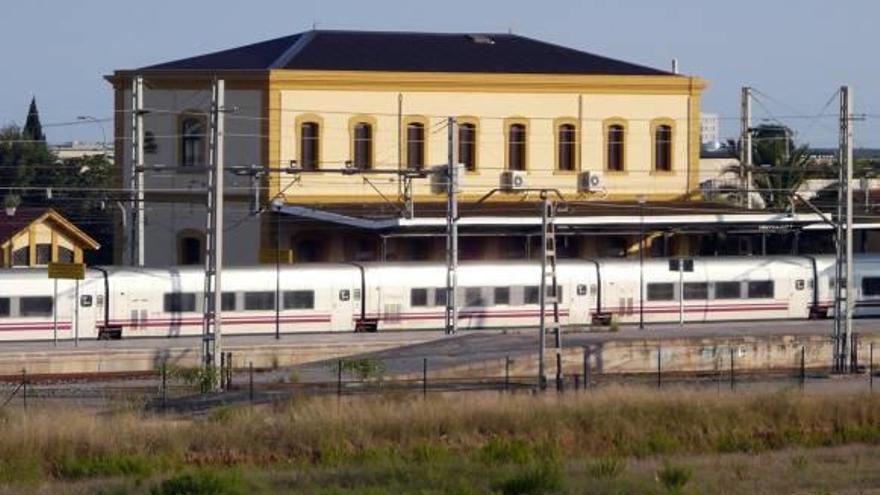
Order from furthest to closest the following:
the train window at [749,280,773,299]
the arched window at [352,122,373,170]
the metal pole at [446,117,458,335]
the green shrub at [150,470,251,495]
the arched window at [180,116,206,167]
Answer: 1. the arched window at [180,116,206,167]
2. the arched window at [352,122,373,170]
3. the train window at [749,280,773,299]
4. the metal pole at [446,117,458,335]
5. the green shrub at [150,470,251,495]

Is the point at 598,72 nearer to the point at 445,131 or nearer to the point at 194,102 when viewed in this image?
the point at 445,131

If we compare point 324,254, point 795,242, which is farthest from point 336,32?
point 795,242

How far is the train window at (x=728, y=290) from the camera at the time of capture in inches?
2213

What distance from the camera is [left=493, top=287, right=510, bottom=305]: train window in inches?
2133

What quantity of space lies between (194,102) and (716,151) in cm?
5500

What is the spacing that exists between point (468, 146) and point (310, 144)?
5301 mm

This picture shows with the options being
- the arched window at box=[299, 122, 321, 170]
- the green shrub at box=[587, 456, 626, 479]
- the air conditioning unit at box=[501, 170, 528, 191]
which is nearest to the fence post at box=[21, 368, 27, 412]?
the green shrub at box=[587, 456, 626, 479]

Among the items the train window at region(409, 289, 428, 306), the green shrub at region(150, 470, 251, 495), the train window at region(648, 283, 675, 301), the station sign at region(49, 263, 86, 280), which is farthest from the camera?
the train window at region(648, 283, 675, 301)

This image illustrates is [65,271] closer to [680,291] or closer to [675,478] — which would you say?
[680,291]

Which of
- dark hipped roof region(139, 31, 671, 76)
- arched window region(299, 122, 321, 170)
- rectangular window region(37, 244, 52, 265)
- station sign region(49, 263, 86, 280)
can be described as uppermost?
dark hipped roof region(139, 31, 671, 76)

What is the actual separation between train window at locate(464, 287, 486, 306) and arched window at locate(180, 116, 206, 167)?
1452 centimetres

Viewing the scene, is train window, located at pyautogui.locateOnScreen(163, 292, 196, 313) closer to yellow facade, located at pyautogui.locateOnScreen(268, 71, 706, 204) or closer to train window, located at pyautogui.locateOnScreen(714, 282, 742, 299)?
yellow facade, located at pyautogui.locateOnScreen(268, 71, 706, 204)

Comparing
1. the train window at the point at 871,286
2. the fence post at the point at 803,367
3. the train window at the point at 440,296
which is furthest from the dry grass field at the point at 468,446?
the train window at the point at 871,286

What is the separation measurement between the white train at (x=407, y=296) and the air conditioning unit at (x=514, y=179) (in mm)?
8985
